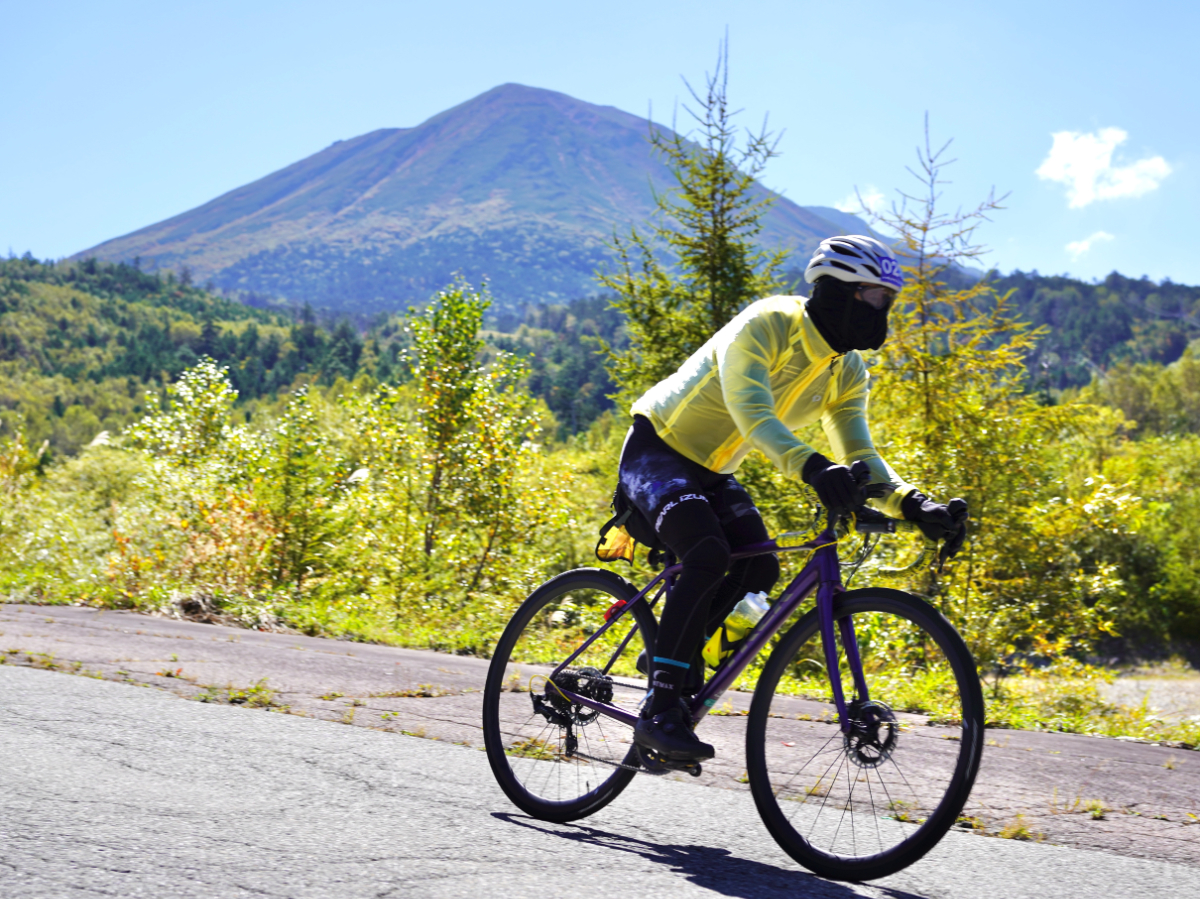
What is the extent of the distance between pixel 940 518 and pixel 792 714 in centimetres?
80

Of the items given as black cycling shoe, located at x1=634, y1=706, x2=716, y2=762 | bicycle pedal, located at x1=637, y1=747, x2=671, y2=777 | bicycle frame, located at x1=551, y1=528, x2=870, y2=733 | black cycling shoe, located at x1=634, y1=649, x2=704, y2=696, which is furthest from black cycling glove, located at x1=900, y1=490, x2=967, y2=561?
bicycle pedal, located at x1=637, y1=747, x2=671, y2=777

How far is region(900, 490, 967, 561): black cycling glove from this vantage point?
3.14m

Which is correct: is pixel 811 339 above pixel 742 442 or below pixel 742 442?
above

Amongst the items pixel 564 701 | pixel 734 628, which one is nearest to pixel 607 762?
pixel 564 701

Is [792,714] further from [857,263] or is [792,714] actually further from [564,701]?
[857,263]

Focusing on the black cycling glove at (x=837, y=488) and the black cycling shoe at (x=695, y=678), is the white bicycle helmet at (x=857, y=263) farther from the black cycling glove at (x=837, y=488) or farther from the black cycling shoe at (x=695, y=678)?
the black cycling shoe at (x=695, y=678)

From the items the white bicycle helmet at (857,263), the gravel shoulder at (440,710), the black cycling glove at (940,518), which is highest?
the white bicycle helmet at (857,263)

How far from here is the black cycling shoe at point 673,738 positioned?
3.22 meters

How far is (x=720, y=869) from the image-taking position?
3010 mm

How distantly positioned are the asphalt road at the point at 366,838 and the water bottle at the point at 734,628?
63 cm

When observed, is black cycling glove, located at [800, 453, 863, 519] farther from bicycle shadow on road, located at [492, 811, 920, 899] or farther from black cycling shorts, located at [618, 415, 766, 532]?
bicycle shadow on road, located at [492, 811, 920, 899]

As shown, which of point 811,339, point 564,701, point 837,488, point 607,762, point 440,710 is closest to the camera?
point 837,488

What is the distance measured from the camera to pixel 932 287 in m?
13.8

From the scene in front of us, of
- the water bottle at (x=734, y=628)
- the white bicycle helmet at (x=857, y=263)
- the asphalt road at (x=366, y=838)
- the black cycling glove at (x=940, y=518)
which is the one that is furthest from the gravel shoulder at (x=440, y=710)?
the white bicycle helmet at (x=857, y=263)
